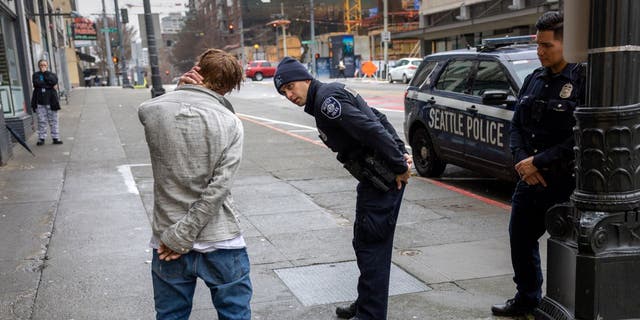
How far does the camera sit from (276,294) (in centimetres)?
468

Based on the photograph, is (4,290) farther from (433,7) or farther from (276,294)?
(433,7)

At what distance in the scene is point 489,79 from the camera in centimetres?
763

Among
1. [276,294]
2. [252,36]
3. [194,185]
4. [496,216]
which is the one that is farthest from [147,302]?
[252,36]

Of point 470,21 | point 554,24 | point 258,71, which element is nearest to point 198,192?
point 554,24

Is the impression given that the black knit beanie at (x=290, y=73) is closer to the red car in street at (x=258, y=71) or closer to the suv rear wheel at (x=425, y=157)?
the suv rear wheel at (x=425, y=157)

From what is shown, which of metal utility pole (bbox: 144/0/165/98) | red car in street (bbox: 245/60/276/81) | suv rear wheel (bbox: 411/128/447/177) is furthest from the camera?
red car in street (bbox: 245/60/276/81)

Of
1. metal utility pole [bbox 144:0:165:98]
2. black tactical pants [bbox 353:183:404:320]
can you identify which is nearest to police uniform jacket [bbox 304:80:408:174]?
black tactical pants [bbox 353:183:404:320]

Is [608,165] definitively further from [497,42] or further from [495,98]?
[497,42]

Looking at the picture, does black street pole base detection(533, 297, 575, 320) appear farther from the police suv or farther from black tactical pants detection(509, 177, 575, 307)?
the police suv

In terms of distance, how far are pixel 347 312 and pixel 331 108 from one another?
5.00 ft

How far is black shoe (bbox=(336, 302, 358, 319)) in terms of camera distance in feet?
13.6

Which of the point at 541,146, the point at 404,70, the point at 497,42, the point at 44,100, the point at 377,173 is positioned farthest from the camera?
the point at 404,70

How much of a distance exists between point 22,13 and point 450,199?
13112mm

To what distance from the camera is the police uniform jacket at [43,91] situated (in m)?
12.8
